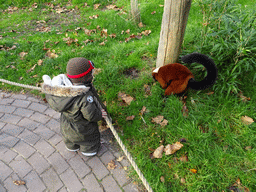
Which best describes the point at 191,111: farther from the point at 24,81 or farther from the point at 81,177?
the point at 24,81

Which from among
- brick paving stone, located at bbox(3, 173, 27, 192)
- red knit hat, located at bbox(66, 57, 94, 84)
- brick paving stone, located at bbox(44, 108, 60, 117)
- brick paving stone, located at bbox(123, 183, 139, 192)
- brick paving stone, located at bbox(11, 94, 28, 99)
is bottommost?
brick paving stone, located at bbox(3, 173, 27, 192)

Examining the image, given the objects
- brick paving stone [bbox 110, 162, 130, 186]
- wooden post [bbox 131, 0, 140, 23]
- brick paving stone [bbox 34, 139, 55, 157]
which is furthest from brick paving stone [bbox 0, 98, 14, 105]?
wooden post [bbox 131, 0, 140, 23]

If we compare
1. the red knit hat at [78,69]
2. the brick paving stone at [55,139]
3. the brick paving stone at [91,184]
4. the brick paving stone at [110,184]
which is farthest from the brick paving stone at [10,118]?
the brick paving stone at [110,184]

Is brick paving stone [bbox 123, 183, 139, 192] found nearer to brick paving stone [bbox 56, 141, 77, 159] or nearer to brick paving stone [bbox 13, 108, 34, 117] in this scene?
brick paving stone [bbox 56, 141, 77, 159]

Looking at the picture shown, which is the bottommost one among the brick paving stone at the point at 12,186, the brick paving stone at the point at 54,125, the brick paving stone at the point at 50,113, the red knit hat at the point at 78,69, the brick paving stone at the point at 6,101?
the brick paving stone at the point at 12,186

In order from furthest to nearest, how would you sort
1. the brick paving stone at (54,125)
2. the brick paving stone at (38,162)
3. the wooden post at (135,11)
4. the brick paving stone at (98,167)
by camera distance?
the wooden post at (135,11) < the brick paving stone at (54,125) < the brick paving stone at (38,162) < the brick paving stone at (98,167)

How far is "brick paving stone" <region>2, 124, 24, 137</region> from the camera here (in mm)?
3162

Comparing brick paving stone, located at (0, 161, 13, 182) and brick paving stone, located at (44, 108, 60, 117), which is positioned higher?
brick paving stone, located at (44, 108, 60, 117)

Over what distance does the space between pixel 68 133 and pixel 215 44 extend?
9.67 ft

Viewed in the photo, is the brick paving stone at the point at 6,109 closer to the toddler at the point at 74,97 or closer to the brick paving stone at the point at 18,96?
the brick paving stone at the point at 18,96

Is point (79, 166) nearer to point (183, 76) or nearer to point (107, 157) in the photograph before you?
point (107, 157)

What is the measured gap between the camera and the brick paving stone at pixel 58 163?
264 centimetres

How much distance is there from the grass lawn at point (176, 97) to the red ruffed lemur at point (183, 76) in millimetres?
256

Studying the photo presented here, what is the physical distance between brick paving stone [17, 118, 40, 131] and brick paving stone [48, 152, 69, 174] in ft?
2.55
